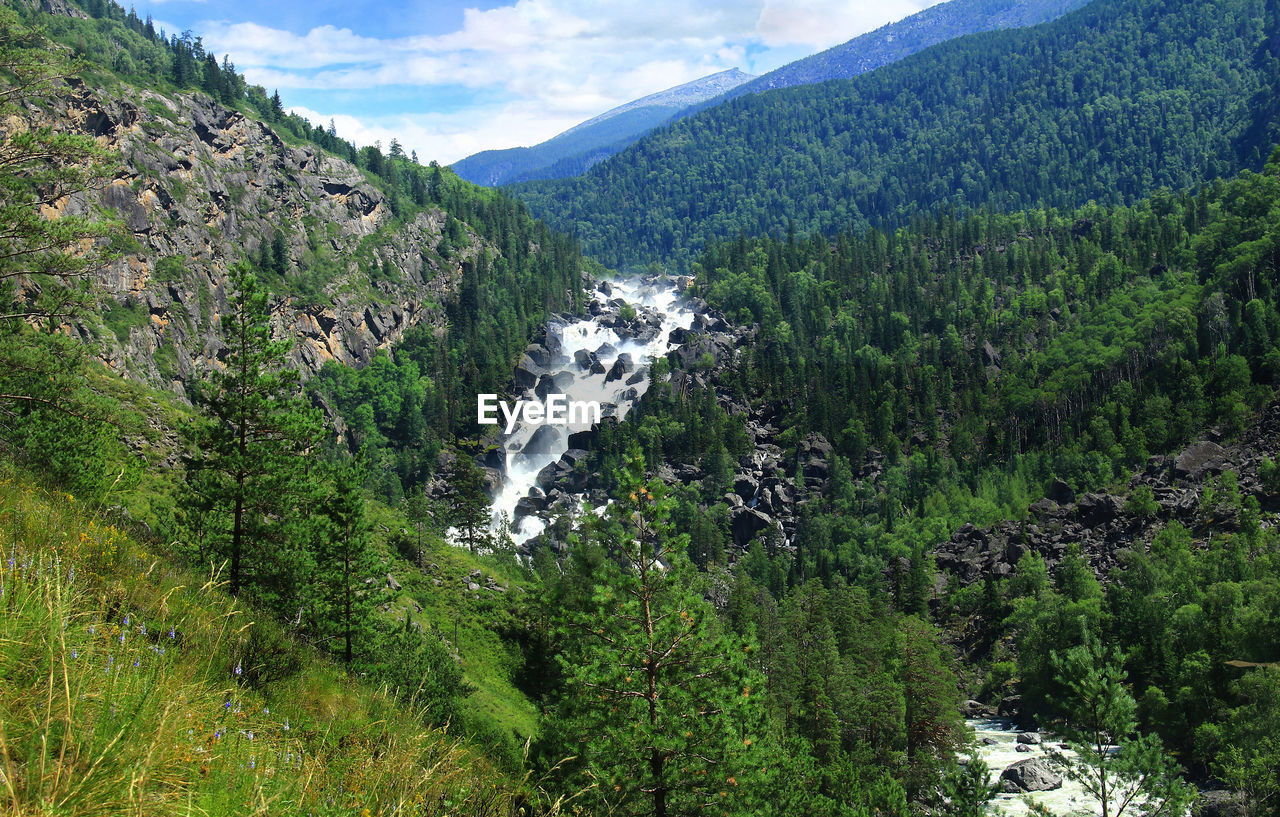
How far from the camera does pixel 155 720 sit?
588 cm

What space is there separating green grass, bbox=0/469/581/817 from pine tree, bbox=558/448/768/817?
34.7 feet

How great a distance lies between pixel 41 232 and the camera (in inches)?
714

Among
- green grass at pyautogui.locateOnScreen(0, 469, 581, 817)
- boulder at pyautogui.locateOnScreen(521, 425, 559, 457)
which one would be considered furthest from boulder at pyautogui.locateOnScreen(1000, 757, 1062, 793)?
boulder at pyautogui.locateOnScreen(521, 425, 559, 457)

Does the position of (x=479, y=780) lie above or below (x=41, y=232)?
below

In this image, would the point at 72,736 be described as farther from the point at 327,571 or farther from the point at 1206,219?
the point at 1206,219

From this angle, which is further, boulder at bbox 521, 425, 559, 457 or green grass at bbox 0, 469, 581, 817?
boulder at bbox 521, 425, 559, 457

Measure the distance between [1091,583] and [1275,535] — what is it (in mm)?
21486

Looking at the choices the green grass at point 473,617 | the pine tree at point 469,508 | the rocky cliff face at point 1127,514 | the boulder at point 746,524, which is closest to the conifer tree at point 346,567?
the green grass at point 473,617

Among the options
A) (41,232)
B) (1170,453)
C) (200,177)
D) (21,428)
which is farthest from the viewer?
(200,177)

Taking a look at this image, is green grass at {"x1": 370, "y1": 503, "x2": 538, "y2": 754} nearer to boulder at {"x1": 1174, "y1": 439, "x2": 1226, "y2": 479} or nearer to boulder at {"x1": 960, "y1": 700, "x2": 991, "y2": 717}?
boulder at {"x1": 960, "y1": 700, "x2": 991, "y2": 717}

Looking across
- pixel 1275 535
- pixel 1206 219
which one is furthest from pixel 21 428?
pixel 1206 219

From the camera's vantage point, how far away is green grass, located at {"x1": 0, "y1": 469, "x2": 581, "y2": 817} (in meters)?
5.16

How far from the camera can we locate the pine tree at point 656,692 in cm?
2100

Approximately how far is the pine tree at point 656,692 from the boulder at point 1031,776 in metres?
45.9
